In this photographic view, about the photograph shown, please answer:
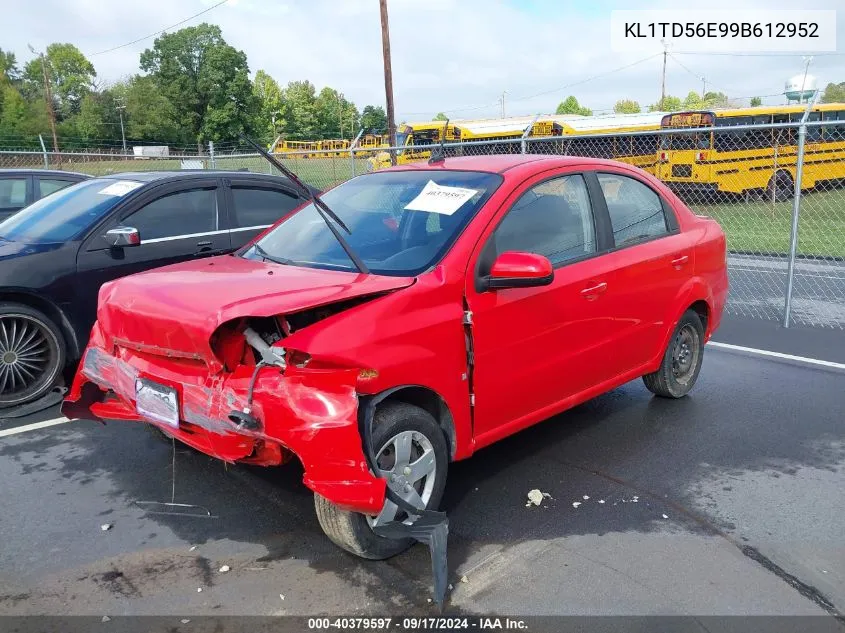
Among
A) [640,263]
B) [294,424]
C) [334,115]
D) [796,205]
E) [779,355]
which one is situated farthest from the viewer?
[334,115]

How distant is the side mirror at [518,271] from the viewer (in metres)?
3.47

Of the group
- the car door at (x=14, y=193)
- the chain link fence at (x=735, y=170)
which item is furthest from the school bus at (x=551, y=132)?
the car door at (x=14, y=193)

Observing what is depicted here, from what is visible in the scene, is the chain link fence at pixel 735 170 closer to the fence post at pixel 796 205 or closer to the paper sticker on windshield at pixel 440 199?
the fence post at pixel 796 205

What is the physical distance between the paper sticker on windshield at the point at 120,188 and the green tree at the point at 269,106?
50725 millimetres

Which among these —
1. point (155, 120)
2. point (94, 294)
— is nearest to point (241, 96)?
point (155, 120)

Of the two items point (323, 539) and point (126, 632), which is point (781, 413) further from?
point (126, 632)

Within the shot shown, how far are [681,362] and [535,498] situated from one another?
6.93 ft

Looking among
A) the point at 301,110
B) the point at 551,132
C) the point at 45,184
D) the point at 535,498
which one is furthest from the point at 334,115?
the point at 535,498

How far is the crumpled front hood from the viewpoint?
3002 millimetres

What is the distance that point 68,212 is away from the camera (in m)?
5.93

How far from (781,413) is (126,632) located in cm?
438

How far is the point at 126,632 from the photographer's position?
2.80 m

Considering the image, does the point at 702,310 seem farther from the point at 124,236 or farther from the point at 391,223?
the point at 124,236

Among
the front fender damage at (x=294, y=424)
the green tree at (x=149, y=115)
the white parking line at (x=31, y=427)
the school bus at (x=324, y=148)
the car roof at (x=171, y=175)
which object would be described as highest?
the green tree at (x=149, y=115)
